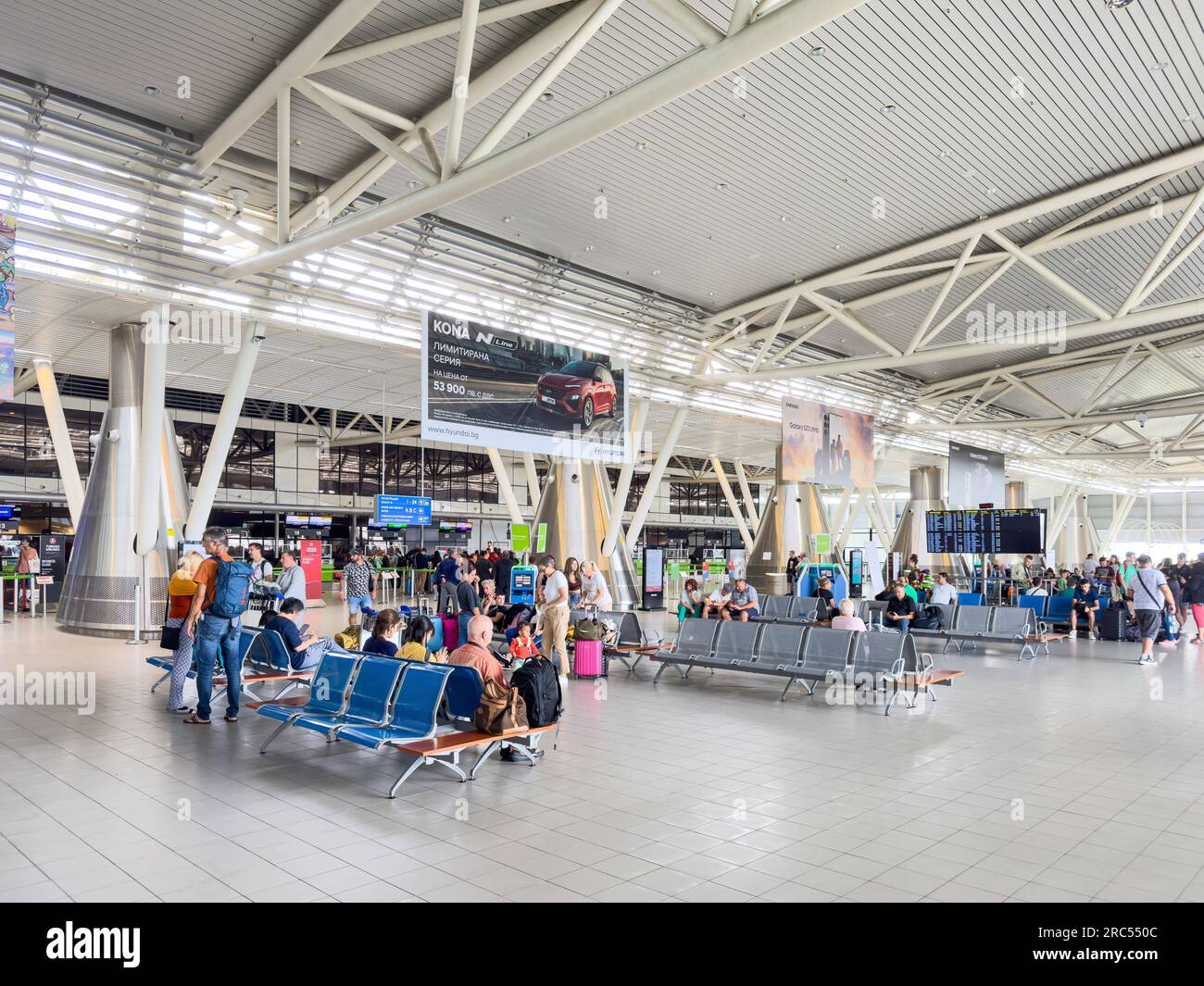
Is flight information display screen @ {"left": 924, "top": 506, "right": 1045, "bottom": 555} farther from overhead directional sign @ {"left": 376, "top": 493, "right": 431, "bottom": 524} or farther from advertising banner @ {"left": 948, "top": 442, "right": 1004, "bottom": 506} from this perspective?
A: overhead directional sign @ {"left": 376, "top": 493, "right": 431, "bottom": 524}

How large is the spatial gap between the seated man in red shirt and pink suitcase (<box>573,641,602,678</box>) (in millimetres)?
4517

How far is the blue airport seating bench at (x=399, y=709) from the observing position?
20.0ft

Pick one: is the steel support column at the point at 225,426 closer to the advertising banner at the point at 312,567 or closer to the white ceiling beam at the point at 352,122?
the white ceiling beam at the point at 352,122

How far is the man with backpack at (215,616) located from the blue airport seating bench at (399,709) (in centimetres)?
114

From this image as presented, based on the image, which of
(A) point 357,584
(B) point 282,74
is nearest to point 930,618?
(A) point 357,584

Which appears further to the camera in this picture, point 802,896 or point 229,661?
point 229,661
